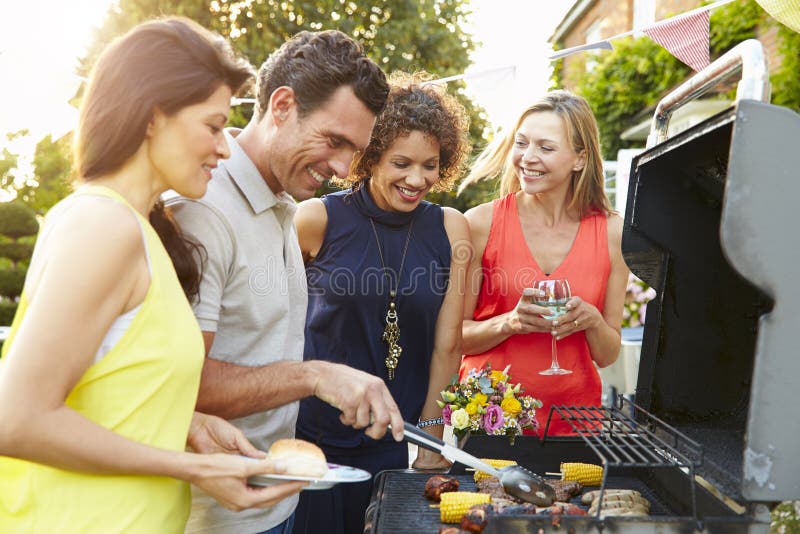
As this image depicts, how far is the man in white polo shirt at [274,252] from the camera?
181 centimetres

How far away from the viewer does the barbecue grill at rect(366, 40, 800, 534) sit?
4.66 ft

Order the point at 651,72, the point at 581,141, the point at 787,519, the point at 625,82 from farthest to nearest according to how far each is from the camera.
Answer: the point at 625,82, the point at 651,72, the point at 787,519, the point at 581,141

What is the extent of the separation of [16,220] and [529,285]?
833 cm

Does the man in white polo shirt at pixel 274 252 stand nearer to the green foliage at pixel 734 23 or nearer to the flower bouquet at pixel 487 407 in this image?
the flower bouquet at pixel 487 407

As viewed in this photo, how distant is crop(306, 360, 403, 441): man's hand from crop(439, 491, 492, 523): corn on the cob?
22 cm

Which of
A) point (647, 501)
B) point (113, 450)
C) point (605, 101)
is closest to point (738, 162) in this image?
point (647, 501)

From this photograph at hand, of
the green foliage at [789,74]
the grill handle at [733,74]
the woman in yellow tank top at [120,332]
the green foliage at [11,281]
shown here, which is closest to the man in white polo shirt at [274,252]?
the woman in yellow tank top at [120,332]

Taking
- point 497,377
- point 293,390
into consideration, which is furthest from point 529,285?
point 293,390

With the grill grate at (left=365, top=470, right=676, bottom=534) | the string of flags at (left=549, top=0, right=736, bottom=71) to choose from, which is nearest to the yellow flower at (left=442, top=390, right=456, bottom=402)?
the grill grate at (left=365, top=470, right=676, bottom=534)

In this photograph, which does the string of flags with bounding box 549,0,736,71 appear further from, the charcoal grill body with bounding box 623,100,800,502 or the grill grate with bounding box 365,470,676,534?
the grill grate with bounding box 365,470,676,534

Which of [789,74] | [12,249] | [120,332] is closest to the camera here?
[120,332]

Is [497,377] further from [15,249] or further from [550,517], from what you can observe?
[15,249]

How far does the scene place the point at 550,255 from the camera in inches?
118

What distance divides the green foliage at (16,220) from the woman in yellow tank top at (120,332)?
8.78m
